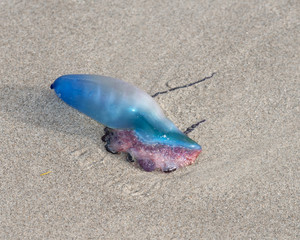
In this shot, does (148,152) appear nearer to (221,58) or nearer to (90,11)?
(221,58)

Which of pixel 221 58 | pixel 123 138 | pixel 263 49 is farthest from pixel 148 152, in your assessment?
pixel 263 49

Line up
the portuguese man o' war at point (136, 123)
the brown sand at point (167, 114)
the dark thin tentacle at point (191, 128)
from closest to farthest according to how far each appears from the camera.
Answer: the brown sand at point (167, 114) → the portuguese man o' war at point (136, 123) → the dark thin tentacle at point (191, 128)

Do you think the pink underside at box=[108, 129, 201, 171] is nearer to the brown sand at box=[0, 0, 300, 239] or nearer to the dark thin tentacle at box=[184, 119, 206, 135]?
the brown sand at box=[0, 0, 300, 239]

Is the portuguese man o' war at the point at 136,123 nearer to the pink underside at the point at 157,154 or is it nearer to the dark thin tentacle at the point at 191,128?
the pink underside at the point at 157,154

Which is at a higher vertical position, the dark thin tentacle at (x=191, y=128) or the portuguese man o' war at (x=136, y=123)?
the portuguese man o' war at (x=136, y=123)

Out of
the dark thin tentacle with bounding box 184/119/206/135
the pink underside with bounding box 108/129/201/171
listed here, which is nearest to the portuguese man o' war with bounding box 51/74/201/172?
the pink underside with bounding box 108/129/201/171

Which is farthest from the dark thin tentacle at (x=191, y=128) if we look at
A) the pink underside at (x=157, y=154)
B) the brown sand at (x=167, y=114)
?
the pink underside at (x=157, y=154)
